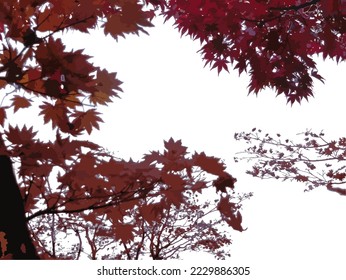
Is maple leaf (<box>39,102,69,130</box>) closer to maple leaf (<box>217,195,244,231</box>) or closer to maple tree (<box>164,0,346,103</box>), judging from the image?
maple leaf (<box>217,195,244,231</box>)

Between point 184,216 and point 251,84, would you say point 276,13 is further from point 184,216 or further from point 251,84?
point 184,216

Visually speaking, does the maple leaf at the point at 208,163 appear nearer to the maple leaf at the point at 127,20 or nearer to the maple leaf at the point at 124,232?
the maple leaf at the point at 127,20

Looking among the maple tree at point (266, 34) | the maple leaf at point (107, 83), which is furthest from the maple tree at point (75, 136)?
the maple tree at point (266, 34)

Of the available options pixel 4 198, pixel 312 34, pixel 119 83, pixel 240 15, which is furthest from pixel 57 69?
pixel 312 34

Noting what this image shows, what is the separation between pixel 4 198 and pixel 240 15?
9.56 ft

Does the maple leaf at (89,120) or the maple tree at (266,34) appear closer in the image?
the maple leaf at (89,120)

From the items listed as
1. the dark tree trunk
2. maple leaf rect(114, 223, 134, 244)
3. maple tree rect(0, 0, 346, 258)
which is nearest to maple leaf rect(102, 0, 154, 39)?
maple tree rect(0, 0, 346, 258)

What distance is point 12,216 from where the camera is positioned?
2.94m

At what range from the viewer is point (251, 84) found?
5730mm

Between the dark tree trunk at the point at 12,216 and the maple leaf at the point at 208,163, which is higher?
the maple leaf at the point at 208,163

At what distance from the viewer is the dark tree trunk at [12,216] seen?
290 centimetres

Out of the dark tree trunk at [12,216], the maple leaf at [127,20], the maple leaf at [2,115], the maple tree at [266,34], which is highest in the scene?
the maple tree at [266,34]

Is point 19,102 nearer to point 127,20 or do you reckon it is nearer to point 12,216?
point 12,216

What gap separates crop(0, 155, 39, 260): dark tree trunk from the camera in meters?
2.90
